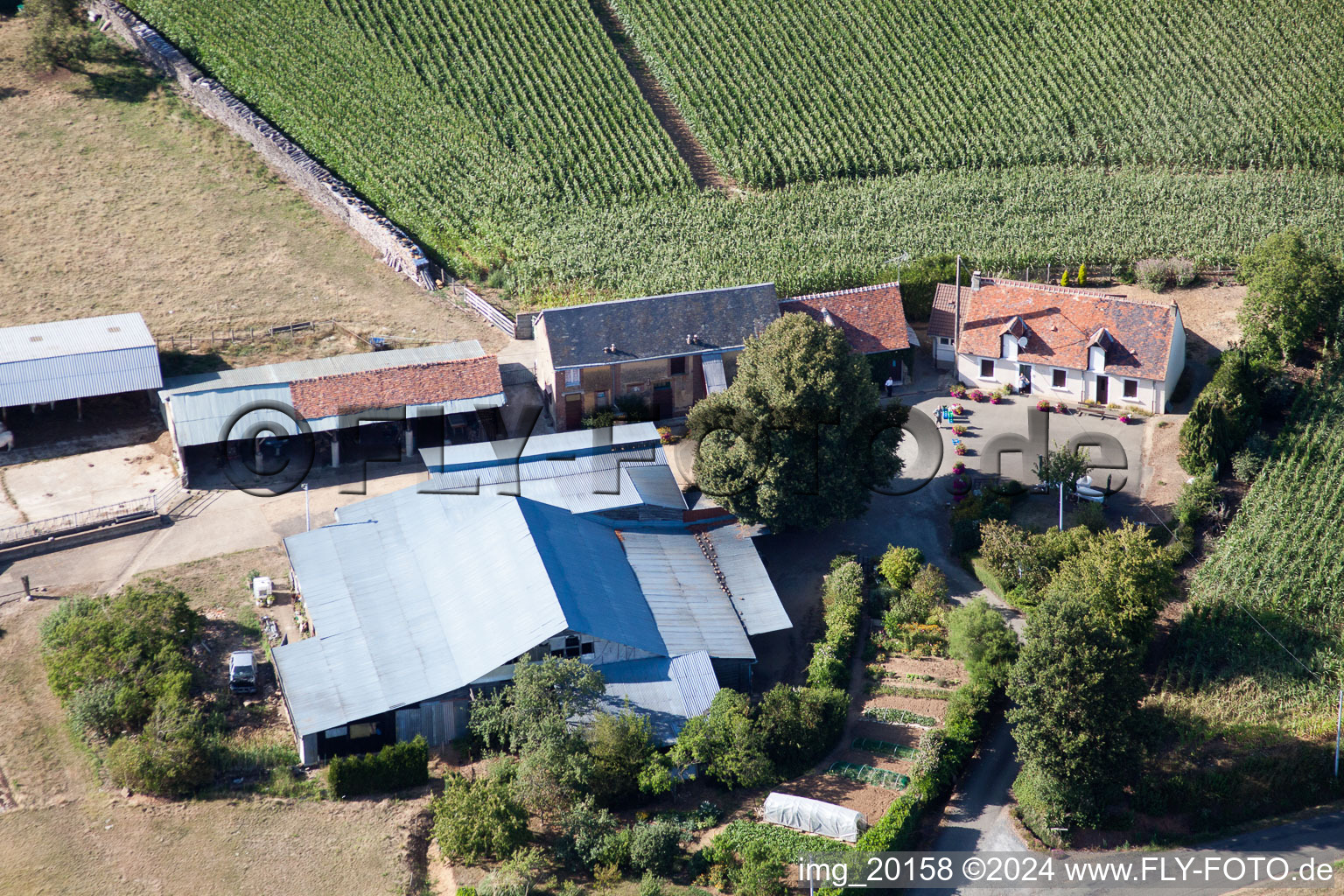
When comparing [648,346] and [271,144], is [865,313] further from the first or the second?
[271,144]

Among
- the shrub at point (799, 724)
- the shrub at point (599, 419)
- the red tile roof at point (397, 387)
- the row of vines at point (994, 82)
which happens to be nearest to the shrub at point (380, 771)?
the shrub at point (799, 724)

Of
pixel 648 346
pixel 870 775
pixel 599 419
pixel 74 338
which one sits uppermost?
pixel 74 338

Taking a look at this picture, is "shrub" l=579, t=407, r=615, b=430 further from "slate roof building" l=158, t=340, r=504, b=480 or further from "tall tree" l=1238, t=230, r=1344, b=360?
"tall tree" l=1238, t=230, r=1344, b=360

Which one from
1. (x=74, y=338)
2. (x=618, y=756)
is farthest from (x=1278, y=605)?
(x=74, y=338)

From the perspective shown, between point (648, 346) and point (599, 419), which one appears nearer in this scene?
point (599, 419)

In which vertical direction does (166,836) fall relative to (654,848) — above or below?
above

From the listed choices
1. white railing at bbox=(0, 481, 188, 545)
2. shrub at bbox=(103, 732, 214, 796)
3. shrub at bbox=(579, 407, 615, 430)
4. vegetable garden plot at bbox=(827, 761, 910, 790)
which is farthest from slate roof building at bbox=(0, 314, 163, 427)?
vegetable garden plot at bbox=(827, 761, 910, 790)

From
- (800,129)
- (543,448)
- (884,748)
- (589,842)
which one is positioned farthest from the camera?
(800,129)
